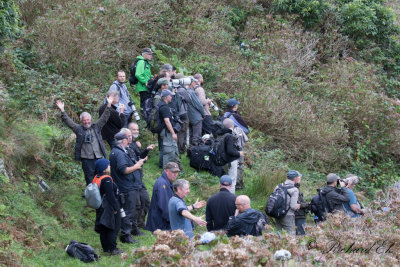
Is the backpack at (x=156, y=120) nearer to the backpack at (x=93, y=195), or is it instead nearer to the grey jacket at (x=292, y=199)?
the grey jacket at (x=292, y=199)

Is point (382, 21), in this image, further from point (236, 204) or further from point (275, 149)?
point (236, 204)

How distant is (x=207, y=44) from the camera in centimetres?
1784

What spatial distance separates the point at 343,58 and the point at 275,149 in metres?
7.43

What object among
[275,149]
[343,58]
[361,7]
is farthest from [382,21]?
[275,149]

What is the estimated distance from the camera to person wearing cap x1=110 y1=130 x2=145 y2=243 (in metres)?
8.32

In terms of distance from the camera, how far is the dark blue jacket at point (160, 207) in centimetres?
749

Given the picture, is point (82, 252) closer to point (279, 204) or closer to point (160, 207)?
point (160, 207)

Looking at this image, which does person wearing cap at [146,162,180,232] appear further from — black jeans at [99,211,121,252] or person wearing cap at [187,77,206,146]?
person wearing cap at [187,77,206,146]

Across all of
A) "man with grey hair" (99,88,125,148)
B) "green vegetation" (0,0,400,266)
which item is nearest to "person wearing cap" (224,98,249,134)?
"green vegetation" (0,0,400,266)

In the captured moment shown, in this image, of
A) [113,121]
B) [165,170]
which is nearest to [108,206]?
[165,170]

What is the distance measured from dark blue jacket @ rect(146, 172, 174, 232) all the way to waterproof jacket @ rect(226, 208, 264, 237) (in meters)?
0.96

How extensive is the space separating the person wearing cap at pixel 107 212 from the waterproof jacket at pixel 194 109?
4.63 m

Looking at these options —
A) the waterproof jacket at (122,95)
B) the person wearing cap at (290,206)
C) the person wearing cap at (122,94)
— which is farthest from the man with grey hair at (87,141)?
the person wearing cap at (290,206)

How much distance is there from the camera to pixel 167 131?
35.3ft
